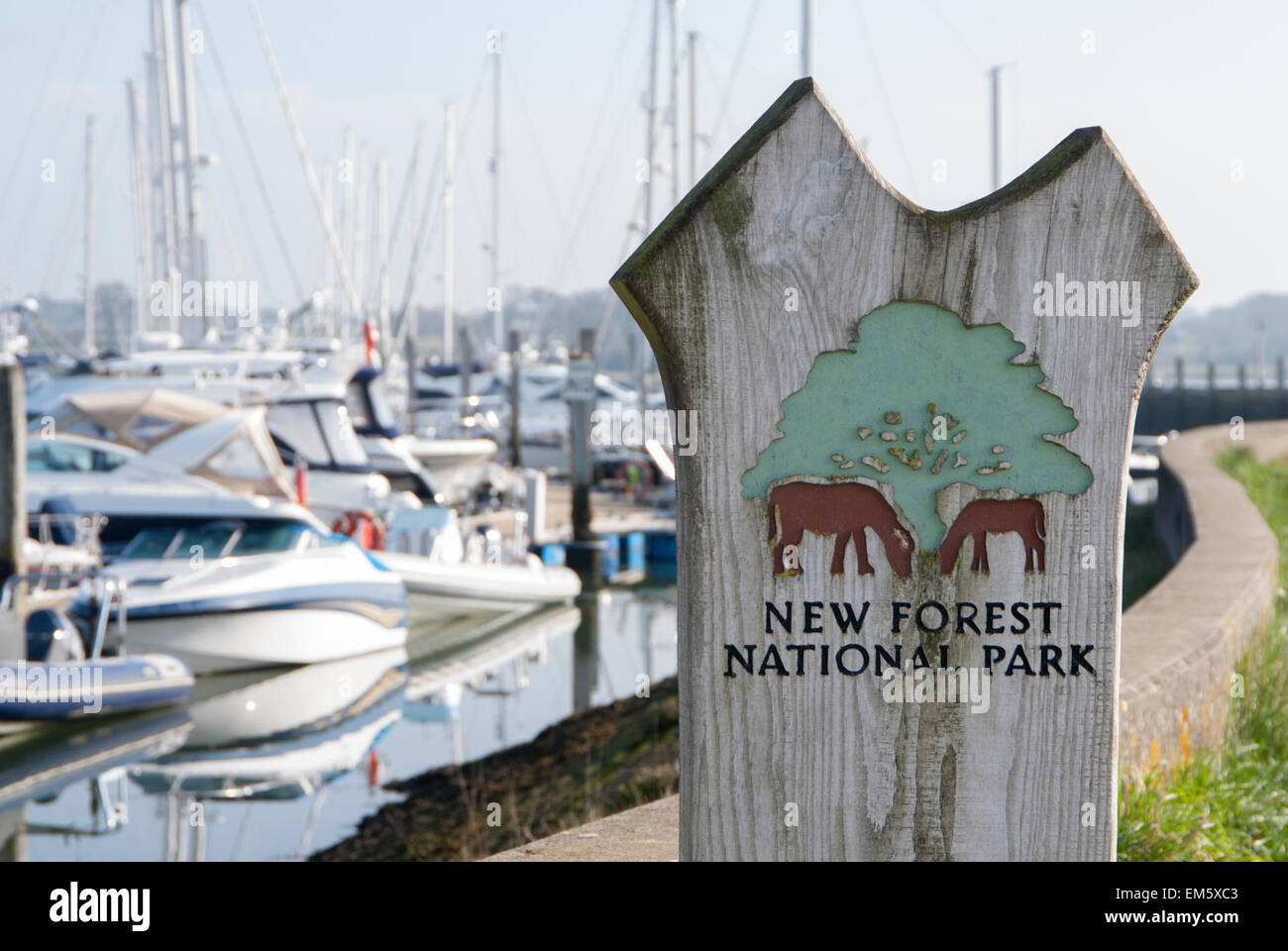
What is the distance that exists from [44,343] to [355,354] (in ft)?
32.3

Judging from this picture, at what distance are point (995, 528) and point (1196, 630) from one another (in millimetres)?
3714

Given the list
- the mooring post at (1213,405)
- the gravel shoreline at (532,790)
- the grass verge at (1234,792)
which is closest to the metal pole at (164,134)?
the gravel shoreline at (532,790)

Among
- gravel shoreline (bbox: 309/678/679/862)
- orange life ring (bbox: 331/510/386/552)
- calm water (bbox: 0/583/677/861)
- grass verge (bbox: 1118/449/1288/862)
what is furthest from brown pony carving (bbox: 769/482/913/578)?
orange life ring (bbox: 331/510/386/552)

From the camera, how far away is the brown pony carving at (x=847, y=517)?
2607 mm

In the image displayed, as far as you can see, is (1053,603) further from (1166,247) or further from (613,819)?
(613,819)

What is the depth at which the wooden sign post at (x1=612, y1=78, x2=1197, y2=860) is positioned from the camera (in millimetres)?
2590

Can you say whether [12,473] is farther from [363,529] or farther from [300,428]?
[300,428]

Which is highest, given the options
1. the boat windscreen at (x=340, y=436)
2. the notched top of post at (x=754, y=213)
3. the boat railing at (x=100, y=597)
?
the notched top of post at (x=754, y=213)

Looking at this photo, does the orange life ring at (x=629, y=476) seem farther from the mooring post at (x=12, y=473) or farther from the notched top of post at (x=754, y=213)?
the notched top of post at (x=754, y=213)

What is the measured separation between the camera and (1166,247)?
8.55 ft

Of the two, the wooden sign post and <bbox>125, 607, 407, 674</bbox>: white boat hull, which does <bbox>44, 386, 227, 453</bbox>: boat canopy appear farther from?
the wooden sign post

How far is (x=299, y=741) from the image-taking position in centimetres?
1430

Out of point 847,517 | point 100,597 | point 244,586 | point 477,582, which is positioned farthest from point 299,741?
point 847,517
